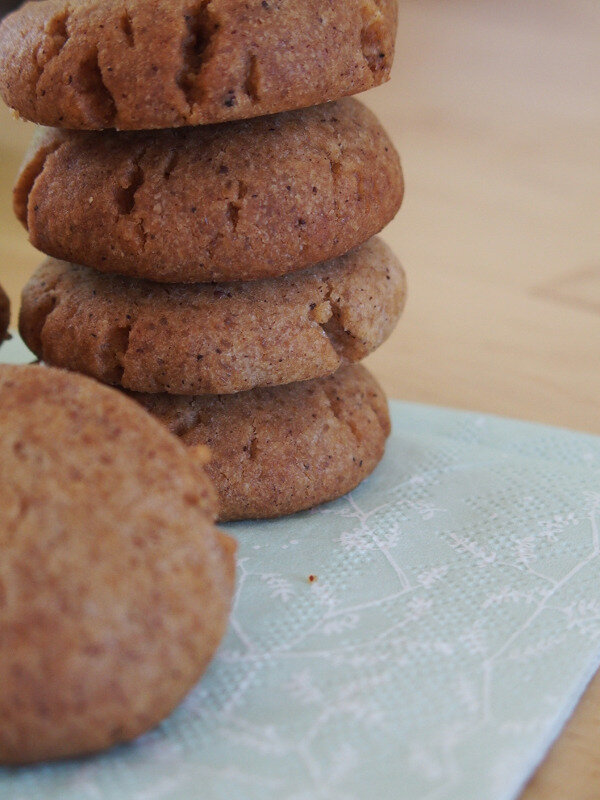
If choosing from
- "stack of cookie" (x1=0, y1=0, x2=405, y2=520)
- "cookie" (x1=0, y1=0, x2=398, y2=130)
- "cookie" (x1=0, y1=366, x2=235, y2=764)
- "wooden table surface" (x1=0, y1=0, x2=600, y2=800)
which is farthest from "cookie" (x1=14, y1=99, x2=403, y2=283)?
"wooden table surface" (x1=0, y1=0, x2=600, y2=800)

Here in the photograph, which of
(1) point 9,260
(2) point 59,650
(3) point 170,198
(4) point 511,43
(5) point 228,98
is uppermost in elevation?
(5) point 228,98

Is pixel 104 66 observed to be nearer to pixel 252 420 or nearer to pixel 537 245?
pixel 252 420

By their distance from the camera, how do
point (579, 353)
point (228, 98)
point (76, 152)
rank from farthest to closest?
point (579, 353)
point (76, 152)
point (228, 98)

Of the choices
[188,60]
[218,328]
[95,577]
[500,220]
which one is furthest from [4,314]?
[500,220]

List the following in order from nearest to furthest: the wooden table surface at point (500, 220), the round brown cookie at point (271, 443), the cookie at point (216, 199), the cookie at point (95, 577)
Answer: the cookie at point (95, 577), the cookie at point (216, 199), the round brown cookie at point (271, 443), the wooden table surface at point (500, 220)

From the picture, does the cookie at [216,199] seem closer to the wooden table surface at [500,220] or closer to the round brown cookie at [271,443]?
the round brown cookie at [271,443]

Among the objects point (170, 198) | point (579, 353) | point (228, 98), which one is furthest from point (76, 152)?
point (579, 353)

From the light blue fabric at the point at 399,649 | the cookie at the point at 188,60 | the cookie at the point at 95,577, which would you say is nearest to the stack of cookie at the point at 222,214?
the cookie at the point at 188,60
